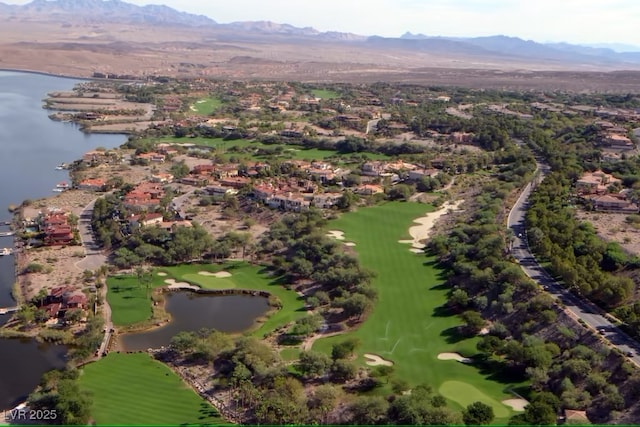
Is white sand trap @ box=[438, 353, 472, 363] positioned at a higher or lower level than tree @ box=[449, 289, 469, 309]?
lower

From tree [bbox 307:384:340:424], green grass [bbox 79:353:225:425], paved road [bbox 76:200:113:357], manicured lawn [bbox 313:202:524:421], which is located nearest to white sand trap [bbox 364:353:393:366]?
manicured lawn [bbox 313:202:524:421]

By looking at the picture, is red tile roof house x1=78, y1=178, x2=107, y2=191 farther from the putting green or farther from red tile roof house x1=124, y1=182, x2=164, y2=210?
the putting green

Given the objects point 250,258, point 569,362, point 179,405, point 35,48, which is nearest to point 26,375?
point 179,405

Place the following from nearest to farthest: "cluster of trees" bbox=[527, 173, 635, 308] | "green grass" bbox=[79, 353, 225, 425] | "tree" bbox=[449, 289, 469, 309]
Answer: "green grass" bbox=[79, 353, 225, 425] < "cluster of trees" bbox=[527, 173, 635, 308] < "tree" bbox=[449, 289, 469, 309]

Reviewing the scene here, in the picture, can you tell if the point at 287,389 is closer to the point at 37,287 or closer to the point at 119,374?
the point at 119,374

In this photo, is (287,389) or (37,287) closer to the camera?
(287,389)

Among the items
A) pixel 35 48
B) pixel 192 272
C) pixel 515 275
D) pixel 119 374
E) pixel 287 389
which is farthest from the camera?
pixel 35 48
